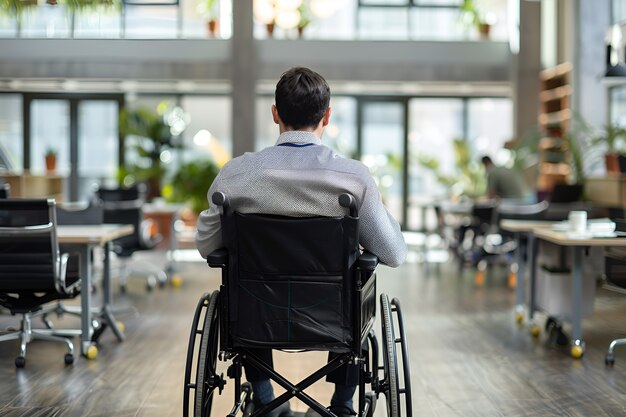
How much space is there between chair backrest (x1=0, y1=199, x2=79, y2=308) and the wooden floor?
1.55 ft

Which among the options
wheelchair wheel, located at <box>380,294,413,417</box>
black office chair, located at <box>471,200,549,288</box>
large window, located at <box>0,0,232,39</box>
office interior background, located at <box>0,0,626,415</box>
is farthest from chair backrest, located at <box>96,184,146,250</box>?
large window, located at <box>0,0,232,39</box>

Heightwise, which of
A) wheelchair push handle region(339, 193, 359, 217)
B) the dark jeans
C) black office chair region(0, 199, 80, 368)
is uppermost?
wheelchair push handle region(339, 193, 359, 217)

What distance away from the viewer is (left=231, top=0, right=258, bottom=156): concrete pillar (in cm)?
1338

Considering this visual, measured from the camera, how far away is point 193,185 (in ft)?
44.0

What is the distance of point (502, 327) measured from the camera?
648 centimetres

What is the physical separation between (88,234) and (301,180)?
2777mm

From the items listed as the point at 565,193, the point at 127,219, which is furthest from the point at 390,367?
the point at 565,193

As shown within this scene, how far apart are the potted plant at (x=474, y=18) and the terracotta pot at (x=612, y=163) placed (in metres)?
4.83

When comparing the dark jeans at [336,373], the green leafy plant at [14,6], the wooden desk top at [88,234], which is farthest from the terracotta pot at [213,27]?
the dark jeans at [336,373]

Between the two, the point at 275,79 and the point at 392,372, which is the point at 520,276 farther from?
the point at 275,79

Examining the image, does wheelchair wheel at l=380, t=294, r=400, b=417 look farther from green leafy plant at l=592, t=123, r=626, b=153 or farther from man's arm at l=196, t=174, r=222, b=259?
green leafy plant at l=592, t=123, r=626, b=153

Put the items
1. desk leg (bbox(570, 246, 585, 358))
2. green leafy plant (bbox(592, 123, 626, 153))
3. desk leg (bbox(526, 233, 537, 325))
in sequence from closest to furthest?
desk leg (bbox(570, 246, 585, 358)), desk leg (bbox(526, 233, 537, 325)), green leafy plant (bbox(592, 123, 626, 153))

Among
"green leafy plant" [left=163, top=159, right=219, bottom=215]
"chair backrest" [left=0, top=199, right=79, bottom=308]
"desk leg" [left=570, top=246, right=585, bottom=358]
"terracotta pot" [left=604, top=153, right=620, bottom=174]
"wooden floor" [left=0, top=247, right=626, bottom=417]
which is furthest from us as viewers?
"green leafy plant" [left=163, top=159, right=219, bottom=215]

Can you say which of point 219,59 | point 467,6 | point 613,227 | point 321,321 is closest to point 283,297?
point 321,321
